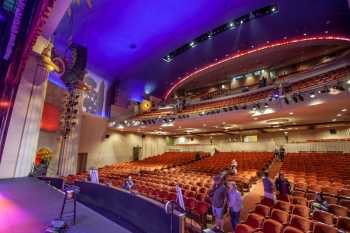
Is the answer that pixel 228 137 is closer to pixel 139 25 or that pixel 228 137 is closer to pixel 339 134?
pixel 339 134

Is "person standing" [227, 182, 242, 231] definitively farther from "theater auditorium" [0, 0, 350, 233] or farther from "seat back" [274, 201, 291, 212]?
"seat back" [274, 201, 291, 212]

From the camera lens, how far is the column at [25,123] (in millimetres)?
7164

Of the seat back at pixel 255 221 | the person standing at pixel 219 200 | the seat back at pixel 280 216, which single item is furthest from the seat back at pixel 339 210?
the person standing at pixel 219 200

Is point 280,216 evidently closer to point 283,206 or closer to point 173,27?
point 283,206

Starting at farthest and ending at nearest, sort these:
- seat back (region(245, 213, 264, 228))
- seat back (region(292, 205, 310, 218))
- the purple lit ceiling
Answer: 1. the purple lit ceiling
2. seat back (region(292, 205, 310, 218))
3. seat back (region(245, 213, 264, 228))

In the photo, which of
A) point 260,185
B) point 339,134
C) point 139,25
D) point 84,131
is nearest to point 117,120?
point 84,131

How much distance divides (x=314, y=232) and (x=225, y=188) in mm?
1669

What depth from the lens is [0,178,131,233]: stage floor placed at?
119 inches

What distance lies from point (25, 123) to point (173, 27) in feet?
31.7

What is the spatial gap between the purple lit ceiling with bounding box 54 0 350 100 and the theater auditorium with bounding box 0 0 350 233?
3.6 inches

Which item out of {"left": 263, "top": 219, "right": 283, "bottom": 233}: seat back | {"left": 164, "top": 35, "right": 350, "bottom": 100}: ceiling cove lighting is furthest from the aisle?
{"left": 164, "top": 35, "right": 350, "bottom": 100}: ceiling cove lighting

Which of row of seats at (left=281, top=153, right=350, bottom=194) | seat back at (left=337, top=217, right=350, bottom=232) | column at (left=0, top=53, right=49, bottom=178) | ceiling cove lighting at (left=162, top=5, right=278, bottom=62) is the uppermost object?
ceiling cove lighting at (left=162, top=5, right=278, bottom=62)

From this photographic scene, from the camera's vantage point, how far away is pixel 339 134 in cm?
1412

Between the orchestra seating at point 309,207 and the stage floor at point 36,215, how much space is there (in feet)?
8.09
